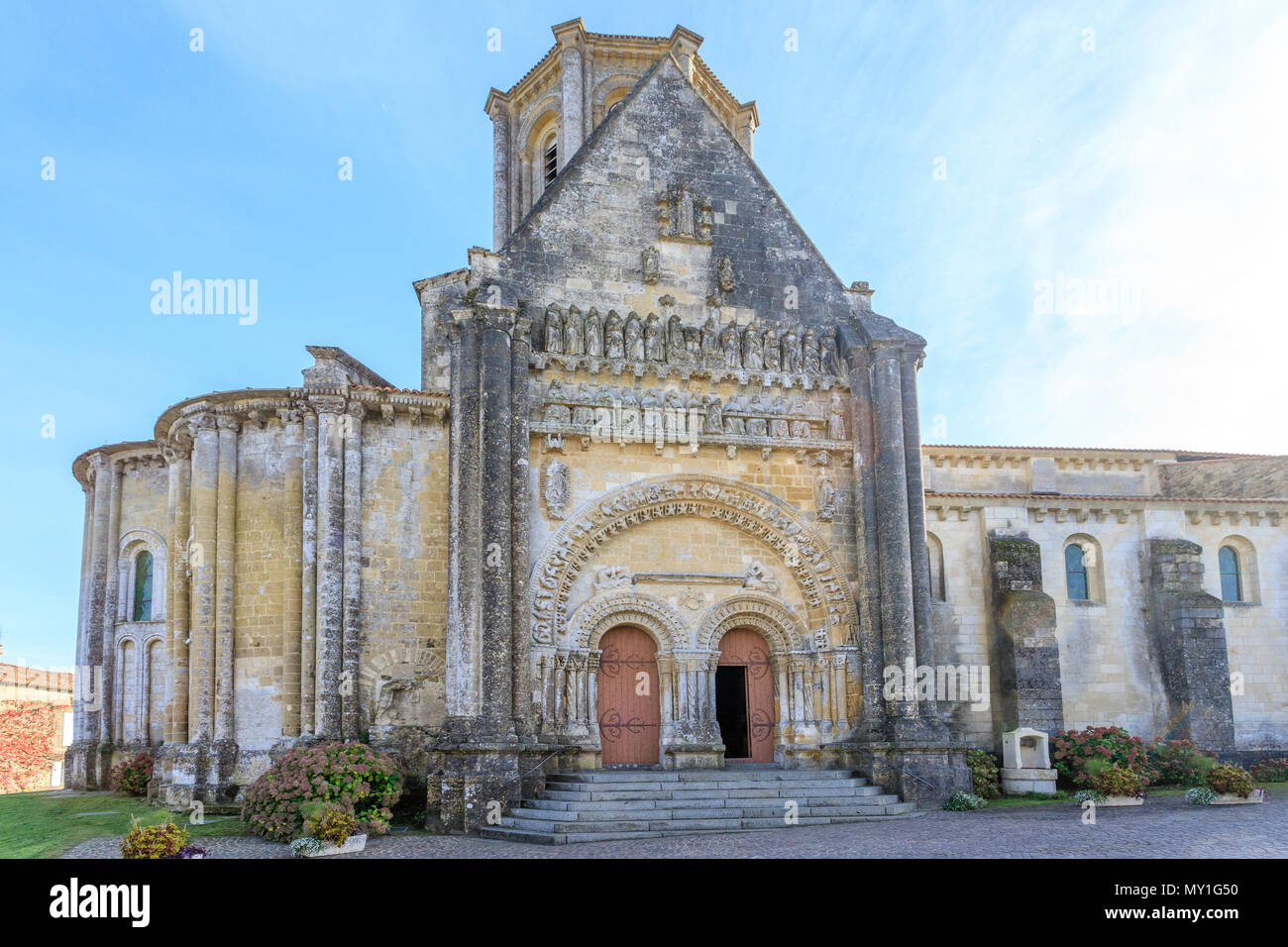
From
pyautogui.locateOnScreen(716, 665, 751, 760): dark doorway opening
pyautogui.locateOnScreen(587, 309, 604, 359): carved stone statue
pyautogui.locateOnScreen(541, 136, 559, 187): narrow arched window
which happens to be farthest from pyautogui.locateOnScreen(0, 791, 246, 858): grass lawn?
pyautogui.locateOnScreen(541, 136, 559, 187): narrow arched window

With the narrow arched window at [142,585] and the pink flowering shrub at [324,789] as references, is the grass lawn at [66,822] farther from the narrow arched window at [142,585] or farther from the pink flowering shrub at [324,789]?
the narrow arched window at [142,585]

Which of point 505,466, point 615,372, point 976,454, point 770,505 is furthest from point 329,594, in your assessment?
point 976,454

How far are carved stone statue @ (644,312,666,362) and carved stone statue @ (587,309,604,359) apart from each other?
33.5 inches

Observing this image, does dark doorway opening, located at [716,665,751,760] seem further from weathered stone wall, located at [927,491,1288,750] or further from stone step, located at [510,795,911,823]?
weathered stone wall, located at [927,491,1288,750]

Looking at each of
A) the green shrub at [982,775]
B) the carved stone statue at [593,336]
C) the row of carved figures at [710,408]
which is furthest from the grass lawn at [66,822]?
the green shrub at [982,775]

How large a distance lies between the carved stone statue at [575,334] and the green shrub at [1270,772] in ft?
59.3

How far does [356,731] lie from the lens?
19.2 meters

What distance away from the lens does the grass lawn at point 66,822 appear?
50.9 feet

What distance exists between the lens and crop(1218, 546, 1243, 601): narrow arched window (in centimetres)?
2605

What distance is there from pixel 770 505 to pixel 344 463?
829 cm

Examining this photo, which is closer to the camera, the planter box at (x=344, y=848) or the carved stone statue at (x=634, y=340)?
the planter box at (x=344, y=848)

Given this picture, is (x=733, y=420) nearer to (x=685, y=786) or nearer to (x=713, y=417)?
(x=713, y=417)

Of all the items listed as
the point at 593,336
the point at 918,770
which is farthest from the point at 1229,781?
the point at 593,336

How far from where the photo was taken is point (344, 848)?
46.9 feet
